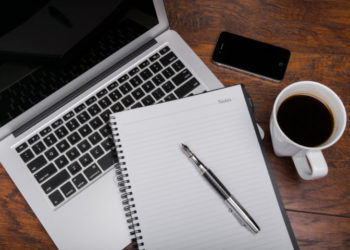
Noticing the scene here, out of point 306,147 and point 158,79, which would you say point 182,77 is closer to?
point 158,79

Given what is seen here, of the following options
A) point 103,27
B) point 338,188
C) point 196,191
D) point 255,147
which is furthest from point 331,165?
point 103,27

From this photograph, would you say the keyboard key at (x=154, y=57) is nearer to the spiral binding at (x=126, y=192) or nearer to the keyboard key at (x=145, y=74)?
the keyboard key at (x=145, y=74)

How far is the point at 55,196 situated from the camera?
58 centimetres

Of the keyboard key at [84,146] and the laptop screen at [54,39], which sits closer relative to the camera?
the laptop screen at [54,39]

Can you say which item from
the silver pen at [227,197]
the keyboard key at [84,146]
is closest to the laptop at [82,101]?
the keyboard key at [84,146]

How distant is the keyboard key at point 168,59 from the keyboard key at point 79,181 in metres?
0.26

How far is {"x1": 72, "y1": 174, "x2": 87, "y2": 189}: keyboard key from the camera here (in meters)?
0.58

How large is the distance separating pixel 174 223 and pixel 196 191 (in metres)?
0.06

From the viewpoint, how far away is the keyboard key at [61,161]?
59 cm

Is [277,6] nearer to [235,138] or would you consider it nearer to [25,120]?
[235,138]

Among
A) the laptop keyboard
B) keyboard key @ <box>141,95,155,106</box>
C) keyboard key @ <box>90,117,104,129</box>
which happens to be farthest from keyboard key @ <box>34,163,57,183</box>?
keyboard key @ <box>141,95,155,106</box>

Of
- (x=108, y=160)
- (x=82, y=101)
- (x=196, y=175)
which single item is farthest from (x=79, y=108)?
(x=196, y=175)

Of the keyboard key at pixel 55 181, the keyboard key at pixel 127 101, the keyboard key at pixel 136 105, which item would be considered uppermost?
the keyboard key at pixel 127 101

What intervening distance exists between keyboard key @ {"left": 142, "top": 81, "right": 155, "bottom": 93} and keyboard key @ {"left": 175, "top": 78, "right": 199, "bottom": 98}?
0.05 meters
